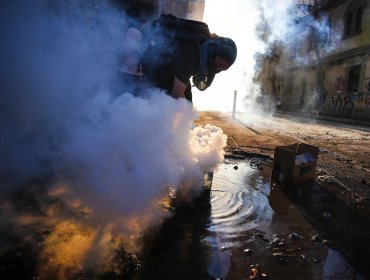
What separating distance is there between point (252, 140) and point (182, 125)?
5.24 m

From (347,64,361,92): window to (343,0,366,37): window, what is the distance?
217 centimetres

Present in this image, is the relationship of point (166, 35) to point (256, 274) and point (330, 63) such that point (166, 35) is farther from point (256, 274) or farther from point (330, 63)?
point (330, 63)

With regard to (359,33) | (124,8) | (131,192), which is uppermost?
(359,33)

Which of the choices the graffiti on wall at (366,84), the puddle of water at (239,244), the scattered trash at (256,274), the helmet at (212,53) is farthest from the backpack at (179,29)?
the graffiti on wall at (366,84)

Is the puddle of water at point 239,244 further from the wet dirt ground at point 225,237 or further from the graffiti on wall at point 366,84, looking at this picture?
the graffiti on wall at point 366,84

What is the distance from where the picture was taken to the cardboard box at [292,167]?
402 centimetres

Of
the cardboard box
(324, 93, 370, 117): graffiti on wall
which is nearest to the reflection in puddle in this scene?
the cardboard box

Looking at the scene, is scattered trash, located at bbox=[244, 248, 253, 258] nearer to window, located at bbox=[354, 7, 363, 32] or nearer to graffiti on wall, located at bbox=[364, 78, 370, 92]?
graffiti on wall, located at bbox=[364, 78, 370, 92]

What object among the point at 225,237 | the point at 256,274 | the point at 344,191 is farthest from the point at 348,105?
the point at 256,274

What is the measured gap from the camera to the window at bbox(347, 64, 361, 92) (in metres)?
17.7

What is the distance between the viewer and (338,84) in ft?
64.8

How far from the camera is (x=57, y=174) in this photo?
2.40 meters

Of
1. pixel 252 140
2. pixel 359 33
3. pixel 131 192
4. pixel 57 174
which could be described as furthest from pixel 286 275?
pixel 359 33

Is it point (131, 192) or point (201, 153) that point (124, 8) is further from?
point (131, 192)
